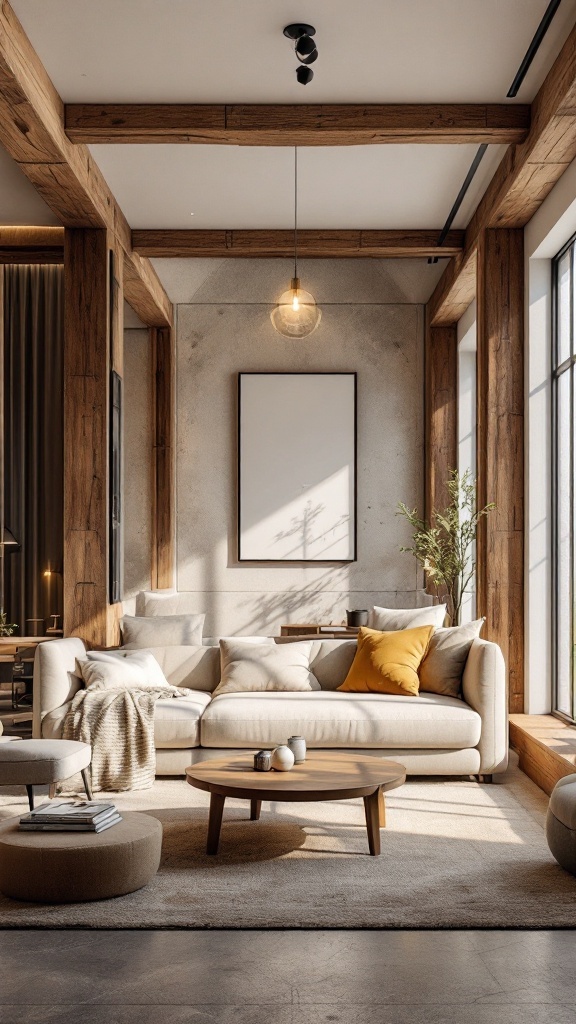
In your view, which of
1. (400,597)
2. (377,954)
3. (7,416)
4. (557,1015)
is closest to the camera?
(557,1015)

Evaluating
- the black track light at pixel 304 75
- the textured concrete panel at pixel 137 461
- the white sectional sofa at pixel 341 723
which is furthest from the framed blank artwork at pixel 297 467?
the black track light at pixel 304 75

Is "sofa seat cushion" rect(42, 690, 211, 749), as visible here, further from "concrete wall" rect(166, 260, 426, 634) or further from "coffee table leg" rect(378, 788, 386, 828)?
"concrete wall" rect(166, 260, 426, 634)

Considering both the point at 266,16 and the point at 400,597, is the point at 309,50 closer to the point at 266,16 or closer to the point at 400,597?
the point at 266,16

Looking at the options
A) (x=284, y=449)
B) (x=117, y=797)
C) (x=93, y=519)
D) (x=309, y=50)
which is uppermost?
(x=309, y=50)

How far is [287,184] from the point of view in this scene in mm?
6543

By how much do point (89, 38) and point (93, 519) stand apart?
8.99 ft

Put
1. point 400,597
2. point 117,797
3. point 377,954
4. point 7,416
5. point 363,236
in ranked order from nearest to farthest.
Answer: point 377,954
point 117,797
point 363,236
point 400,597
point 7,416

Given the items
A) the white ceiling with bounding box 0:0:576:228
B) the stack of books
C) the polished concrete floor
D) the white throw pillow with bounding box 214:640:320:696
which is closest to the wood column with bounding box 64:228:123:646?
Result: the white ceiling with bounding box 0:0:576:228

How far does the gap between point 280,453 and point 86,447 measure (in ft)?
10.1

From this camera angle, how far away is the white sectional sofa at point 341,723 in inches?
201

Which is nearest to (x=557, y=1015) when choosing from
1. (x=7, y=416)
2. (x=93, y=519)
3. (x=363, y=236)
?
(x=93, y=519)

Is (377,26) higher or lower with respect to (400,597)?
higher

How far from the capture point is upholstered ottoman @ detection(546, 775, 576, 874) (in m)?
3.54

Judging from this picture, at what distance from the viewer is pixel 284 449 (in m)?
8.99
